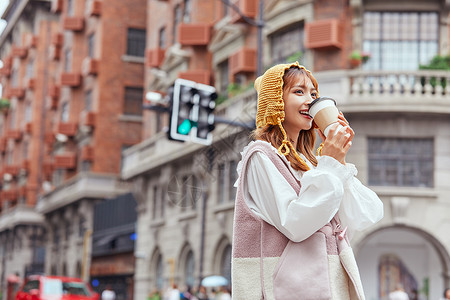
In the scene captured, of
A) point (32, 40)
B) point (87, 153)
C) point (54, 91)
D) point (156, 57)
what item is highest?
point (32, 40)

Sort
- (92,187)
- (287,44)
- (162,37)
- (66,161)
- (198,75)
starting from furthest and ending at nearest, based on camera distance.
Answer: (66,161) → (92,187) → (162,37) → (198,75) → (287,44)

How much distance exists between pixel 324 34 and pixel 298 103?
898 inches

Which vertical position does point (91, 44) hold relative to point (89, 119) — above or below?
above

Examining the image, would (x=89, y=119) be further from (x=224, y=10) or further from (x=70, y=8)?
(x=224, y=10)

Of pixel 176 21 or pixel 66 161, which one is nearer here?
pixel 176 21

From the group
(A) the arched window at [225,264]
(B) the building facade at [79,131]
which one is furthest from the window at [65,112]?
(A) the arched window at [225,264]

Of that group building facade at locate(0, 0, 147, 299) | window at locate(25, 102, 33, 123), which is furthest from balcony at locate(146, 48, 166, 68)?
window at locate(25, 102, 33, 123)

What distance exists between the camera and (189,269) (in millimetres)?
32656

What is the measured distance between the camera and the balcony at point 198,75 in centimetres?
3272

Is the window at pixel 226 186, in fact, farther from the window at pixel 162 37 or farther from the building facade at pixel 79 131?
the window at pixel 162 37

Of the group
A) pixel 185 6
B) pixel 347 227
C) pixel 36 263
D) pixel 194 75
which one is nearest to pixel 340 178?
pixel 347 227

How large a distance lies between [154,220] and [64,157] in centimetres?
1287

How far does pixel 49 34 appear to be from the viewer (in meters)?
59.8

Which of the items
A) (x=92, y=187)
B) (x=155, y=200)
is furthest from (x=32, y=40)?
(x=155, y=200)
